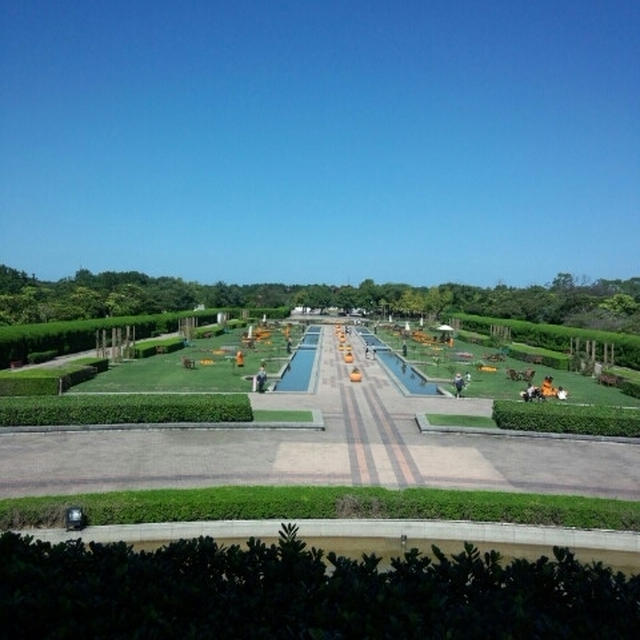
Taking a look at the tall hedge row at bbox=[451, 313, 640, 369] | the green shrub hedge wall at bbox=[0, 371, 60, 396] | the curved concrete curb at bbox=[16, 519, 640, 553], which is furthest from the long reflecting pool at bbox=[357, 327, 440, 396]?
the curved concrete curb at bbox=[16, 519, 640, 553]

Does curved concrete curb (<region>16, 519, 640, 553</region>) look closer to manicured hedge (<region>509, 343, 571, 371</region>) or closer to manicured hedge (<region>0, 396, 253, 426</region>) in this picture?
manicured hedge (<region>0, 396, 253, 426</region>)

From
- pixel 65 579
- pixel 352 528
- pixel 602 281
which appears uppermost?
pixel 602 281

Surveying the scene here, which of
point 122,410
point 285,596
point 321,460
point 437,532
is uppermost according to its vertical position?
point 285,596

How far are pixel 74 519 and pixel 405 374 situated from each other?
23734mm

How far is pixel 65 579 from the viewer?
5.42m

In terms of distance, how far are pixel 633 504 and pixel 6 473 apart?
13183 millimetres

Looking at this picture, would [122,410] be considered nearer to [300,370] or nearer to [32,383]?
[32,383]

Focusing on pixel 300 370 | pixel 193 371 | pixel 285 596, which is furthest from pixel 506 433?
pixel 193 371

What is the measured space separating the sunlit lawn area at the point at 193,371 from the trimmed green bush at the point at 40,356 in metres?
4.69

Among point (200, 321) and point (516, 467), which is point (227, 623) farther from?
point (200, 321)

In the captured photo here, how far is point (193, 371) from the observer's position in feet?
99.1

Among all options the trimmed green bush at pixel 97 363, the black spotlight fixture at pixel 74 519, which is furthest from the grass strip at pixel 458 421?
the trimmed green bush at pixel 97 363

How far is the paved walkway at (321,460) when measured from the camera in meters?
13.8

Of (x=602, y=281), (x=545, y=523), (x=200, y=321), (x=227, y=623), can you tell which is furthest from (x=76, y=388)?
(x=602, y=281)
